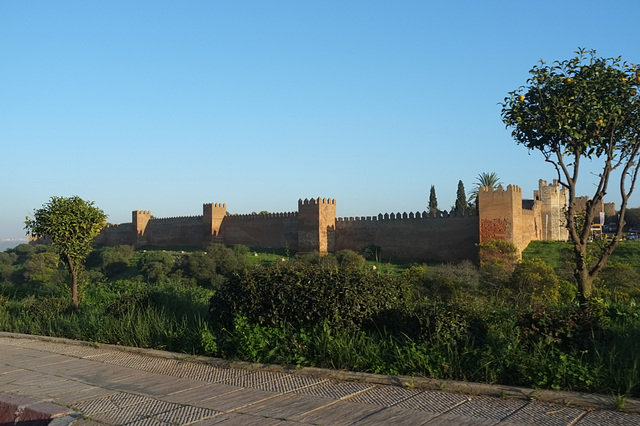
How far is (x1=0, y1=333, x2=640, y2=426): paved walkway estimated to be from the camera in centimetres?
358

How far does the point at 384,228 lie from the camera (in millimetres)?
38344

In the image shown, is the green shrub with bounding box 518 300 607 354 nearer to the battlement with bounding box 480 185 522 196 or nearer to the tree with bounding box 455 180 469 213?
the battlement with bounding box 480 185 522 196

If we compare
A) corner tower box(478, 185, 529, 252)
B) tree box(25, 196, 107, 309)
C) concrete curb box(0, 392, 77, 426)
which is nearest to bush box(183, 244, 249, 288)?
corner tower box(478, 185, 529, 252)

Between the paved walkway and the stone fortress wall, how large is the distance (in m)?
29.1

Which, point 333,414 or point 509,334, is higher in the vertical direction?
point 509,334

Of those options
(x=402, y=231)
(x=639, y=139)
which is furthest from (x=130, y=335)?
(x=402, y=231)

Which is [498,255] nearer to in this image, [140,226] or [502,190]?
[502,190]

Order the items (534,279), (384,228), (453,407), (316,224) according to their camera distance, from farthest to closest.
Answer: (316,224) < (384,228) < (534,279) < (453,407)

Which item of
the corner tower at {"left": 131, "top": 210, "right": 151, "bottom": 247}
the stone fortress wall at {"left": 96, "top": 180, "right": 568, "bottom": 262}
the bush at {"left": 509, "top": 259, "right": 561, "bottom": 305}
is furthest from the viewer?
the corner tower at {"left": 131, "top": 210, "right": 151, "bottom": 247}

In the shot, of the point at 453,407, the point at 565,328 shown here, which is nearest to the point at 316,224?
the point at 565,328

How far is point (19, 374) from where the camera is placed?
17.4ft

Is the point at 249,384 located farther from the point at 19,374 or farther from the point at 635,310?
the point at 635,310

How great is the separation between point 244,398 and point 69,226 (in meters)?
6.23

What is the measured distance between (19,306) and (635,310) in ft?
26.0
